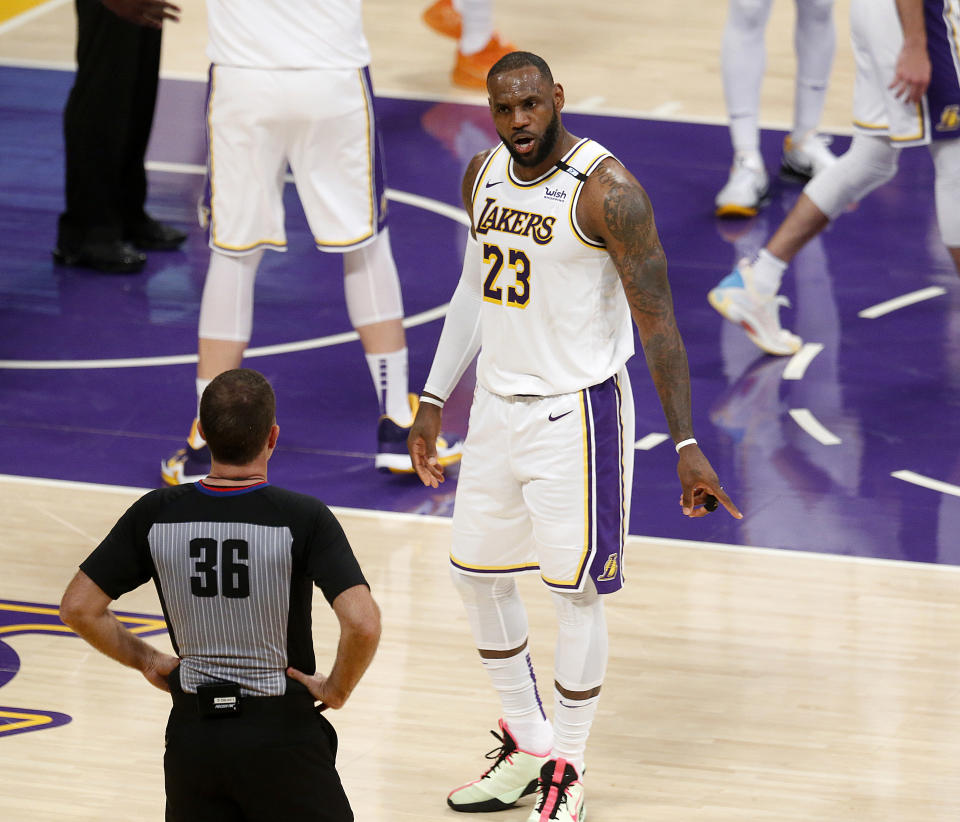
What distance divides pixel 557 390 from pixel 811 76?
5811 millimetres

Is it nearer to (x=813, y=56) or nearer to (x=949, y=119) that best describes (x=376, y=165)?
(x=949, y=119)

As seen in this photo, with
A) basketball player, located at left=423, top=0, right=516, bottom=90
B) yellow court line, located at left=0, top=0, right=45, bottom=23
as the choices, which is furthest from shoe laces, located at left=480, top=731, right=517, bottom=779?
yellow court line, located at left=0, top=0, right=45, bottom=23

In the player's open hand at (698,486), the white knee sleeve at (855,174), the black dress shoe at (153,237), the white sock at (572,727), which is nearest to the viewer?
the player's open hand at (698,486)

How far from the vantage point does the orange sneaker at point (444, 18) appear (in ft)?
40.1

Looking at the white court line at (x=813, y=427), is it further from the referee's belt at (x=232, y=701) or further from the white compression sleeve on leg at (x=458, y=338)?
the referee's belt at (x=232, y=701)

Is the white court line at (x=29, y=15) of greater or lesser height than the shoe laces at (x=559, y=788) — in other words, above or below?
above

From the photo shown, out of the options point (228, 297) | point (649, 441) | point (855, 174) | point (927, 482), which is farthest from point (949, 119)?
point (228, 297)

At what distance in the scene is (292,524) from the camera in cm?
339

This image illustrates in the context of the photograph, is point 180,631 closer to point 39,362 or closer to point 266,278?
point 39,362

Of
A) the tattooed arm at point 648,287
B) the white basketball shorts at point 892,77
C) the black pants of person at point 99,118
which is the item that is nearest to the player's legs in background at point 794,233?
the white basketball shorts at point 892,77

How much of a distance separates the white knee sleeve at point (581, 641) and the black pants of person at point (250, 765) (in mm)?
1008

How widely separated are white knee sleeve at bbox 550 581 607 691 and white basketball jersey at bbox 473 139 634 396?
514mm

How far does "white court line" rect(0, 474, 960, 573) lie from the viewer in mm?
5945

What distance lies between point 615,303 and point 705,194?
5.39 metres
